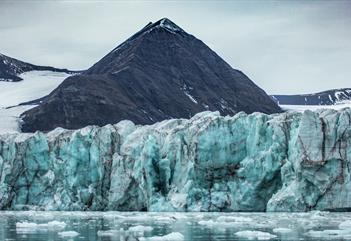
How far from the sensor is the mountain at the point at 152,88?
10781 cm

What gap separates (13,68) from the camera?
554 feet

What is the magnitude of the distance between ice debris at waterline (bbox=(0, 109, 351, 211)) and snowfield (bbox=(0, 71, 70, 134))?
198 feet

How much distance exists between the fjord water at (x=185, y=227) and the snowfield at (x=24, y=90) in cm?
7428

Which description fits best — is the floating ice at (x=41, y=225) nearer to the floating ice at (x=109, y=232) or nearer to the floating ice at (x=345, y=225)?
the floating ice at (x=109, y=232)

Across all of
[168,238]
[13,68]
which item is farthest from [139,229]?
[13,68]

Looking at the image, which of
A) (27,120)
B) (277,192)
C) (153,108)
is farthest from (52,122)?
(277,192)

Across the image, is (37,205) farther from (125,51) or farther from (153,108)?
(125,51)

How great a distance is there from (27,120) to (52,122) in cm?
372

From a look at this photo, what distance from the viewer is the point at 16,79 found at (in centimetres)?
15988

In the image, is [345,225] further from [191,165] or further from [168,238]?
[191,165]

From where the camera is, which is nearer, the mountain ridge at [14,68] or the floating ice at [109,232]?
the floating ice at [109,232]

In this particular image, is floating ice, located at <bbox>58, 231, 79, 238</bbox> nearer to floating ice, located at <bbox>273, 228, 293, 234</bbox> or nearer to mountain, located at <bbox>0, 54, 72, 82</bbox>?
floating ice, located at <bbox>273, 228, 293, 234</bbox>

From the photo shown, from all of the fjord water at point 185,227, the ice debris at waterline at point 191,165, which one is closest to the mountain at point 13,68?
the ice debris at waterline at point 191,165

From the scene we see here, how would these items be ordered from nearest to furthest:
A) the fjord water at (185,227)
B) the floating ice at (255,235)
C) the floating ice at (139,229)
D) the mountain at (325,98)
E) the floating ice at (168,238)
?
the floating ice at (168,238) < the floating ice at (255,235) < the fjord water at (185,227) < the floating ice at (139,229) < the mountain at (325,98)
